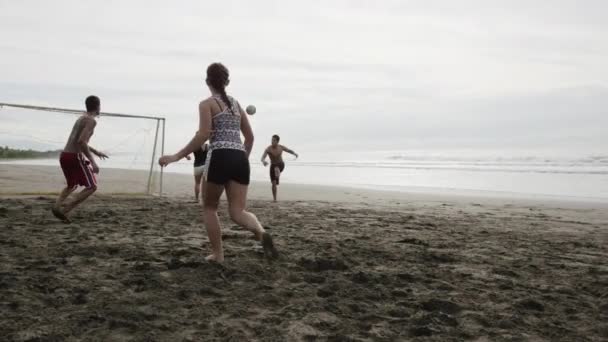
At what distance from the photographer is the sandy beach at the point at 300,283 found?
2941 millimetres

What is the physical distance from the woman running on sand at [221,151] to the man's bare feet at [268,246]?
12 centimetres

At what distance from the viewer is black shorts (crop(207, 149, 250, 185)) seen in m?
3.99

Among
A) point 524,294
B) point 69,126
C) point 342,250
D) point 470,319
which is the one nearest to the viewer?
point 470,319

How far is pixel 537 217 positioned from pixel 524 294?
235 inches

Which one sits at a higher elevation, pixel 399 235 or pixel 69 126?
pixel 69 126

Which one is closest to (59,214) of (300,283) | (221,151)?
(221,151)

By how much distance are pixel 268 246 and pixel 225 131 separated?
1.08m

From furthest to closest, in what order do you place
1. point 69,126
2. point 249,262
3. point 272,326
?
point 69,126 → point 249,262 → point 272,326

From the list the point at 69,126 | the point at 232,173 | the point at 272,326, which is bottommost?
the point at 272,326

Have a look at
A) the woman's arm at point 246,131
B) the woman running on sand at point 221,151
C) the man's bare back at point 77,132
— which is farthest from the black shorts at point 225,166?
the man's bare back at point 77,132

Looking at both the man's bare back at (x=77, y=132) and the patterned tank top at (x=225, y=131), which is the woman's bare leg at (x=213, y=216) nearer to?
the patterned tank top at (x=225, y=131)

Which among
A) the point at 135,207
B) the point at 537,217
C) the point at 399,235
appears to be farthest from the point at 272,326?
the point at 537,217

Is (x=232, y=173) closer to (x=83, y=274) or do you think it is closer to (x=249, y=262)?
(x=249, y=262)

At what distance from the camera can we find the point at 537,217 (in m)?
9.12
